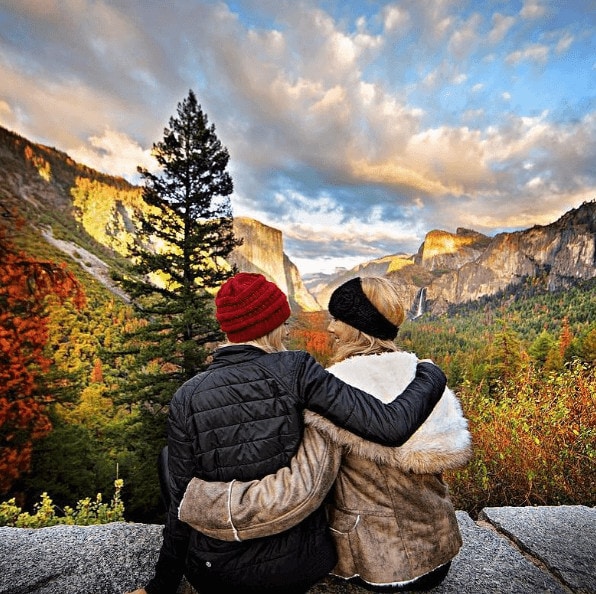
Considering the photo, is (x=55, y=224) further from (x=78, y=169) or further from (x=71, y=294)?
(x=71, y=294)

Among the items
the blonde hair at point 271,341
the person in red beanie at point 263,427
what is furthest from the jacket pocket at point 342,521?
the blonde hair at point 271,341

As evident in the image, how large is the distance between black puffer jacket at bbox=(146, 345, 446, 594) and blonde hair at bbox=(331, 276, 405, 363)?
0.33 m

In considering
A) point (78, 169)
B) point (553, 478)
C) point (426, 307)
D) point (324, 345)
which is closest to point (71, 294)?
point (553, 478)

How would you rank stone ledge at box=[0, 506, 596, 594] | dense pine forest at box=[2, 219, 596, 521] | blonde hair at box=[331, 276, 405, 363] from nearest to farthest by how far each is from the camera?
blonde hair at box=[331, 276, 405, 363] < stone ledge at box=[0, 506, 596, 594] < dense pine forest at box=[2, 219, 596, 521]

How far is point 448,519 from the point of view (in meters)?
1.64

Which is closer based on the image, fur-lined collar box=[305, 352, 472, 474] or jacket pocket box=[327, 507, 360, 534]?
fur-lined collar box=[305, 352, 472, 474]

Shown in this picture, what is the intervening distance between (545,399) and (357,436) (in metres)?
4.73

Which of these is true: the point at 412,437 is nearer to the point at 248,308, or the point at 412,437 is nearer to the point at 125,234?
the point at 248,308

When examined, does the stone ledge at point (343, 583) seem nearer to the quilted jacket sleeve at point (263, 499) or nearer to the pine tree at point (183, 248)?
the quilted jacket sleeve at point (263, 499)

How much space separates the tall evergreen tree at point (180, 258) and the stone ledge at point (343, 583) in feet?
25.3

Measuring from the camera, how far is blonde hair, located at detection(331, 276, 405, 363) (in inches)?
68.0

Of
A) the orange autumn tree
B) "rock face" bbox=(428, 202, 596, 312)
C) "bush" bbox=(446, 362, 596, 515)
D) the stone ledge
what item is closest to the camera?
the stone ledge

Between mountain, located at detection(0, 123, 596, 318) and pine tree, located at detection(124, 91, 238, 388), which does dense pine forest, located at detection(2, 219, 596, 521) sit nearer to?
pine tree, located at detection(124, 91, 238, 388)

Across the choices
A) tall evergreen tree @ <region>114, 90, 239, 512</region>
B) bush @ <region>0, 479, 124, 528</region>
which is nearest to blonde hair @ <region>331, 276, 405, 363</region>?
bush @ <region>0, 479, 124, 528</region>
